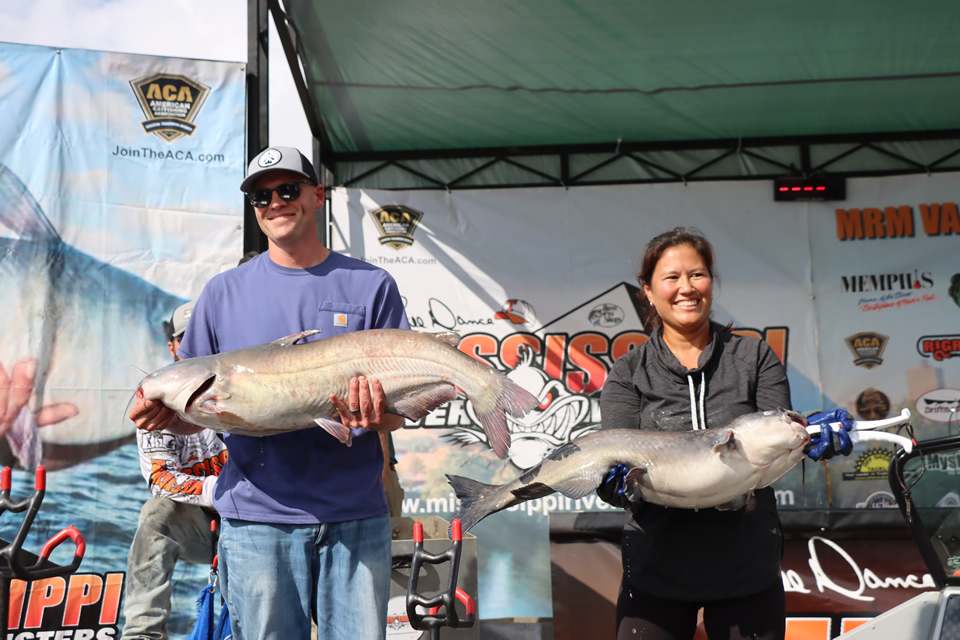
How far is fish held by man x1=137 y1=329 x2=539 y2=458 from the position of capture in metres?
2.02

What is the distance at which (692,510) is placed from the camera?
229 cm

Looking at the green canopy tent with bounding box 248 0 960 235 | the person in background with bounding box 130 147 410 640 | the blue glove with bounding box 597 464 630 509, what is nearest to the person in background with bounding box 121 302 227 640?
the person in background with bounding box 130 147 410 640

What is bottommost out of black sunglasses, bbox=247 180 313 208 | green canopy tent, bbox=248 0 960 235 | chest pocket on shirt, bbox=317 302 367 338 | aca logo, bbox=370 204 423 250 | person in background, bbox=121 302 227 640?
person in background, bbox=121 302 227 640

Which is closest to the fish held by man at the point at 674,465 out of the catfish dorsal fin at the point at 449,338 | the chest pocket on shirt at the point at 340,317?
the catfish dorsal fin at the point at 449,338

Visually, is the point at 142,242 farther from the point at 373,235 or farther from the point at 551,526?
the point at 551,526

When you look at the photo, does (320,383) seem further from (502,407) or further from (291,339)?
(502,407)

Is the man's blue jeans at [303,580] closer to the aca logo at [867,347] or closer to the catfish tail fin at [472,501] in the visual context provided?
the catfish tail fin at [472,501]

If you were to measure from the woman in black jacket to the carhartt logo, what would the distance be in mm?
3994

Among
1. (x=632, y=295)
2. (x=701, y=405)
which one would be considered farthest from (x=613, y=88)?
(x=701, y=405)

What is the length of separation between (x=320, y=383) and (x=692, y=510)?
3.96 feet

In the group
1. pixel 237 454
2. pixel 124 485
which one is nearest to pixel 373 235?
pixel 124 485

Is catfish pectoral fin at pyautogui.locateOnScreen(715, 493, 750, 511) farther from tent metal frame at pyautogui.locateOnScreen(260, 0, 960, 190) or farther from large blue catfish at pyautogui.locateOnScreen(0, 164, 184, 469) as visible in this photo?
tent metal frame at pyautogui.locateOnScreen(260, 0, 960, 190)

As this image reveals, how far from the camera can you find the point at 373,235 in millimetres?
7074

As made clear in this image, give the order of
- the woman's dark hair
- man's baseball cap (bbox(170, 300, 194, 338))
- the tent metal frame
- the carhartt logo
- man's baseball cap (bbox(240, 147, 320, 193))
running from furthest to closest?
the tent metal frame
the carhartt logo
man's baseball cap (bbox(170, 300, 194, 338))
the woman's dark hair
man's baseball cap (bbox(240, 147, 320, 193))
